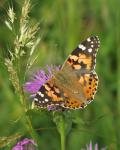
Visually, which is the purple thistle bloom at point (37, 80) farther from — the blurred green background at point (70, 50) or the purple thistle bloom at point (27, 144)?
the blurred green background at point (70, 50)

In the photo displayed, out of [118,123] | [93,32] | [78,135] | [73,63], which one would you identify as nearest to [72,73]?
[73,63]

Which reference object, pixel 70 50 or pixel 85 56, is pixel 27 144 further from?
pixel 70 50

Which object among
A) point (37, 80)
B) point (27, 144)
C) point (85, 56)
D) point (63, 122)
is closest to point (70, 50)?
point (37, 80)

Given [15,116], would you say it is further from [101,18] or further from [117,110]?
[101,18]

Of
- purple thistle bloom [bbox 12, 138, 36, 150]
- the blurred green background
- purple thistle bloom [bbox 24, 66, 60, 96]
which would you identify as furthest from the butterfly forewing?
the blurred green background

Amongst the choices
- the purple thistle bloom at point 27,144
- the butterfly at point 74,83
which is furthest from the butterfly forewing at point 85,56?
the purple thistle bloom at point 27,144

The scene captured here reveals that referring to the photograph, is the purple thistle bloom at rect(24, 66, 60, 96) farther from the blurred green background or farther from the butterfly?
the blurred green background
